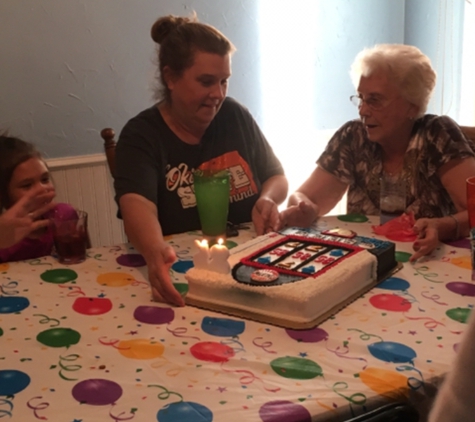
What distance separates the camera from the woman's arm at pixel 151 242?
107cm

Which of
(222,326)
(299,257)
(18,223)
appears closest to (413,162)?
(299,257)

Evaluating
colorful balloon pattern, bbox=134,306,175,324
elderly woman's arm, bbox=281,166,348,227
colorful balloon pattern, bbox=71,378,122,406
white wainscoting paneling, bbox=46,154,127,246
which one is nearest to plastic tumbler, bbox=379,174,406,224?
elderly woman's arm, bbox=281,166,348,227

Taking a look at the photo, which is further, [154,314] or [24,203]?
[24,203]

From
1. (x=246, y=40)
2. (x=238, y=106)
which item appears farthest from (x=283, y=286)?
(x=246, y=40)

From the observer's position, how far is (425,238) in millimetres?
1291

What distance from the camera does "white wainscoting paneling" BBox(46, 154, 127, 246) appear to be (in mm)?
2436

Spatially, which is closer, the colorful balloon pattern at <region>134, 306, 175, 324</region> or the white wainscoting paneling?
the colorful balloon pattern at <region>134, 306, 175, 324</region>

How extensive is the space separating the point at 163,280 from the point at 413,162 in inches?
39.5

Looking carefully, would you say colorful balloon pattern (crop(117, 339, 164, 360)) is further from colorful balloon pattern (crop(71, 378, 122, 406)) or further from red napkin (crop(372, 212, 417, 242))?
red napkin (crop(372, 212, 417, 242))

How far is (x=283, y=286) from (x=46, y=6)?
1.82 metres

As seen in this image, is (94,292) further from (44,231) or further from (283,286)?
(44,231)

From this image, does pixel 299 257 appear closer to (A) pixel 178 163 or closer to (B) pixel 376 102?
(A) pixel 178 163

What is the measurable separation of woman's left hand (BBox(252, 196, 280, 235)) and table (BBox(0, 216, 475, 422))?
347mm

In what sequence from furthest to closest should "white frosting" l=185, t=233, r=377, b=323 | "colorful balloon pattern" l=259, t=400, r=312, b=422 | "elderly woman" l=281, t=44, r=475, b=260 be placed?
"elderly woman" l=281, t=44, r=475, b=260 → "white frosting" l=185, t=233, r=377, b=323 → "colorful balloon pattern" l=259, t=400, r=312, b=422
